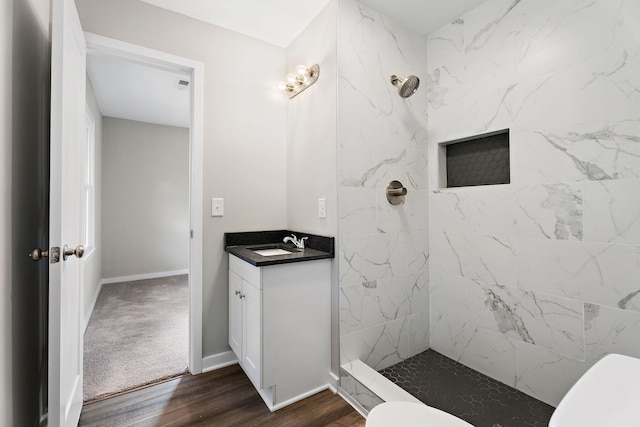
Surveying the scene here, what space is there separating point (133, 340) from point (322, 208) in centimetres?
207

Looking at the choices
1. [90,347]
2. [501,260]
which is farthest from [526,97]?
[90,347]

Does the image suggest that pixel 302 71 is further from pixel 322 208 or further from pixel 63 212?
pixel 63 212

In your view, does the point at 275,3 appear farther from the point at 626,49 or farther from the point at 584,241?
the point at 584,241

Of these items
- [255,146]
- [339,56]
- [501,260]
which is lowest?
[501,260]

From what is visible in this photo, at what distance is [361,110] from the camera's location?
6.41ft

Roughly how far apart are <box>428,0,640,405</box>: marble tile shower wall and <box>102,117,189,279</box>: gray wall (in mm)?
4448

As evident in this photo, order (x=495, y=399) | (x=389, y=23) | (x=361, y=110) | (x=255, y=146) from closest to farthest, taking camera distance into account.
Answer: (x=495, y=399)
(x=361, y=110)
(x=389, y=23)
(x=255, y=146)

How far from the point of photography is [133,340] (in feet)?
8.32

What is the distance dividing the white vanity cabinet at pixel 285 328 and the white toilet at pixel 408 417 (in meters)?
0.78

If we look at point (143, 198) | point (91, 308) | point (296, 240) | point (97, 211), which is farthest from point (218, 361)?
point (143, 198)

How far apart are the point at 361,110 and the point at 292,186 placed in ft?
2.70

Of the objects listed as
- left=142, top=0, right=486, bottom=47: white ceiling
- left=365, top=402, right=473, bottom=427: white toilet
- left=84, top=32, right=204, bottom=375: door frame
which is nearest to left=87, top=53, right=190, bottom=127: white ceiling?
left=84, top=32, right=204, bottom=375: door frame

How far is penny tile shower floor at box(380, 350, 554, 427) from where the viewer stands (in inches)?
60.3

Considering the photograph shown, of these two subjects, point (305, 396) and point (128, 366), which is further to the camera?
point (128, 366)
